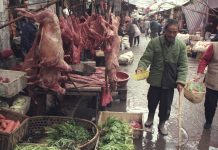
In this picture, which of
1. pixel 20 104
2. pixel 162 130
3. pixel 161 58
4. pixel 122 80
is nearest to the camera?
pixel 20 104

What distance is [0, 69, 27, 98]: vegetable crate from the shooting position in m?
5.57

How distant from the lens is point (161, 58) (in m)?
6.33

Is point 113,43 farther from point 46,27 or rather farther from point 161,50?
point 46,27

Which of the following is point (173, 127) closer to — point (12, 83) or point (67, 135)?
point (67, 135)

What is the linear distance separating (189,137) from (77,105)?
2.73 m

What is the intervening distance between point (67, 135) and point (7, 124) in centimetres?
92

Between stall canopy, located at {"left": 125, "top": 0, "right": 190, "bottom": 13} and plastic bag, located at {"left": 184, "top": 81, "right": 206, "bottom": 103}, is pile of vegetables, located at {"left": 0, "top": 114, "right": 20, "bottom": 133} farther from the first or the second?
stall canopy, located at {"left": 125, "top": 0, "right": 190, "bottom": 13}

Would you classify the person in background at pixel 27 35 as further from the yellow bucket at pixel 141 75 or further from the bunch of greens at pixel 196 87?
the bunch of greens at pixel 196 87

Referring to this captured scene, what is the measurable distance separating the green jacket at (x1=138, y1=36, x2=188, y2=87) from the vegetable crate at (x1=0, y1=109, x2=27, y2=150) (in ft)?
7.99

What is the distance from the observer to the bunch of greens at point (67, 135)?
15.8 ft

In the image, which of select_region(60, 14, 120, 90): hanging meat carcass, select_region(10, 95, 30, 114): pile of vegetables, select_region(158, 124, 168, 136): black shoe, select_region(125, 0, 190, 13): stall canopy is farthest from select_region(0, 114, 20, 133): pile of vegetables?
select_region(125, 0, 190, 13): stall canopy

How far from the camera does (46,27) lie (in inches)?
179

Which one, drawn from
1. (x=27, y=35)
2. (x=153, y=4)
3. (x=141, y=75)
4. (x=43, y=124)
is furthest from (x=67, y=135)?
(x=153, y=4)

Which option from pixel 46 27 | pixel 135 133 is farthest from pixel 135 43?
pixel 46 27
